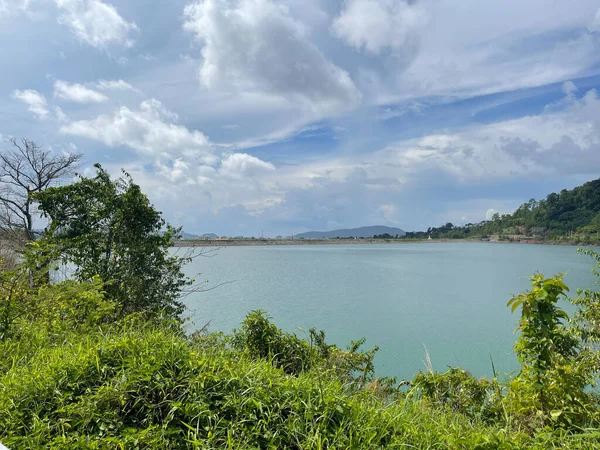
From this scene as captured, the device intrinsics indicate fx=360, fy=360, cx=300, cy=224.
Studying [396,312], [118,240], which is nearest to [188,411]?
[118,240]

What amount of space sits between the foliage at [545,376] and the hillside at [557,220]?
231 ft

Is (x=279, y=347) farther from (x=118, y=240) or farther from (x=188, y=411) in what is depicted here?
(x=118, y=240)

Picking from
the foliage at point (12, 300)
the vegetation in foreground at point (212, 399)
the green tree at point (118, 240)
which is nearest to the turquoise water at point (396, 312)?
the green tree at point (118, 240)

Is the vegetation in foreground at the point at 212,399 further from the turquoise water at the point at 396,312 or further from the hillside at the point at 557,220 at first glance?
the hillside at the point at 557,220

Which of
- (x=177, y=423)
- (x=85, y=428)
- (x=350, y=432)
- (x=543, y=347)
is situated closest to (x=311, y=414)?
(x=350, y=432)

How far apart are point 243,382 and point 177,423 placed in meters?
0.43

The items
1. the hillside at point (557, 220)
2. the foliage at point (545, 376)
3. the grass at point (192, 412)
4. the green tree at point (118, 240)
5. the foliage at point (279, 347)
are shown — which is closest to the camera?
the grass at point (192, 412)

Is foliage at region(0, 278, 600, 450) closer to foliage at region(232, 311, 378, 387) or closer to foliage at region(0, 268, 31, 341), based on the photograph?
foliage at region(0, 268, 31, 341)

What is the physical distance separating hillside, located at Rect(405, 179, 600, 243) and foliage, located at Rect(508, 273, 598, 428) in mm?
70314

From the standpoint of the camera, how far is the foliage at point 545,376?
270 cm

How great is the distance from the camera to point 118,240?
9.09m

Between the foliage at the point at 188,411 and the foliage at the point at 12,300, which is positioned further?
the foliage at the point at 12,300

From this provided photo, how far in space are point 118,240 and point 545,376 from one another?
9.07 metres

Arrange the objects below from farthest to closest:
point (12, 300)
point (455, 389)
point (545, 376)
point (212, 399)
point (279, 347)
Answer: point (279, 347) < point (455, 389) < point (12, 300) < point (545, 376) < point (212, 399)
